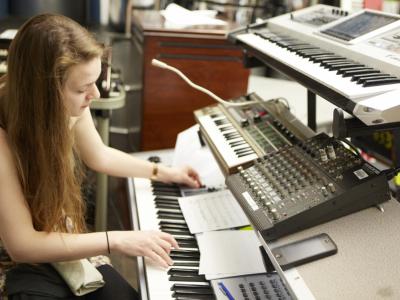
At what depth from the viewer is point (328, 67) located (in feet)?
3.65

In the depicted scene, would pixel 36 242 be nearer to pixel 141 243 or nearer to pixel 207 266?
pixel 141 243

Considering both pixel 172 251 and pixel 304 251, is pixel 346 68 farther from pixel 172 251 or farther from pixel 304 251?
pixel 172 251

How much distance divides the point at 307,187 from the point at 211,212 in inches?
18.7

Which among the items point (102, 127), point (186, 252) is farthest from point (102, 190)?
point (186, 252)

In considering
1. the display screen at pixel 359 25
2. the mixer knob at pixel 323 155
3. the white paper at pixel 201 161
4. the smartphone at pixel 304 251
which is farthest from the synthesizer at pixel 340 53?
the white paper at pixel 201 161

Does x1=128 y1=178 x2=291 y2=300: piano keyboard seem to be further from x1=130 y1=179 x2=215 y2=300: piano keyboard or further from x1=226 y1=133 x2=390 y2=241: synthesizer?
x1=226 y1=133 x2=390 y2=241: synthesizer

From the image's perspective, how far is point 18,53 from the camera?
1.03 metres

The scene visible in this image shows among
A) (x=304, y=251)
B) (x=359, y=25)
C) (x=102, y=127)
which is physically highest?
(x=359, y=25)

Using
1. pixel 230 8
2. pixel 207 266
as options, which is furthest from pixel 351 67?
pixel 230 8

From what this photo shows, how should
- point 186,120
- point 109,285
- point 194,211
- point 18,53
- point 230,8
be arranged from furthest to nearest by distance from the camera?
point 230,8, point 186,120, point 194,211, point 109,285, point 18,53

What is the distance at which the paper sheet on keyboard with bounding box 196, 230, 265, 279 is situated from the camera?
3.95 feet

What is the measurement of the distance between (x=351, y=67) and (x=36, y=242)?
849 mm

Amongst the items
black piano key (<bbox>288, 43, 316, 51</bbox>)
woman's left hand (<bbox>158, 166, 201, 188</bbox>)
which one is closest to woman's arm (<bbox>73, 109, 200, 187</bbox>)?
woman's left hand (<bbox>158, 166, 201, 188</bbox>)

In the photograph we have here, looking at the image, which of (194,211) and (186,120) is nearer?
(194,211)
